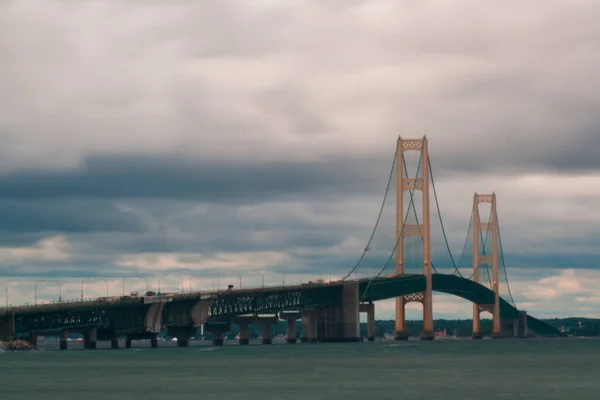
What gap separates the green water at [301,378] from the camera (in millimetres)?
83875

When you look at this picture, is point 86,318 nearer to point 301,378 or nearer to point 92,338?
point 92,338

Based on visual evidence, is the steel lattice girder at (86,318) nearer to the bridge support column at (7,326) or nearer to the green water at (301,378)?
the bridge support column at (7,326)

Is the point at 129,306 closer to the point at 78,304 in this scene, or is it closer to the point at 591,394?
the point at 78,304

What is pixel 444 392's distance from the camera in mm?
85375

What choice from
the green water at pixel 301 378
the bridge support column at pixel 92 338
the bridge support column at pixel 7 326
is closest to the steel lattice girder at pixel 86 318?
the bridge support column at pixel 7 326

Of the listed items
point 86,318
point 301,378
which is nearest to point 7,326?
point 86,318

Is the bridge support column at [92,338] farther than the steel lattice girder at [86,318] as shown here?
Yes

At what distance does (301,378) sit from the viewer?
102125 millimetres

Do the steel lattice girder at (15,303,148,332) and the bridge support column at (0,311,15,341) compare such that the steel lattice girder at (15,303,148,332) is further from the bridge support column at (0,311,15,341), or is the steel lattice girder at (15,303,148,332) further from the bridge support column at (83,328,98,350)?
the bridge support column at (83,328,98,350)

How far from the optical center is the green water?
83.9 m

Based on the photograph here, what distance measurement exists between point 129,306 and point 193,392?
312 feet

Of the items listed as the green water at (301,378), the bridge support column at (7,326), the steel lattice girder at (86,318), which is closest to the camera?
the green water at (301,378)

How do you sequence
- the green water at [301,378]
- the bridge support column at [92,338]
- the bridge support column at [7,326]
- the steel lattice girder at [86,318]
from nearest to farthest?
the green water at [301,378] → the bridge support column at [7,326] → the steel lattice girder at [86,318] → the bridge support column at [92,338]

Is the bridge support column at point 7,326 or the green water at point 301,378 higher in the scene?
the bridge support column at point 7,326
